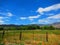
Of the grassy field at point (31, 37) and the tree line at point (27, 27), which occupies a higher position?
the tree line at point (27, 27)

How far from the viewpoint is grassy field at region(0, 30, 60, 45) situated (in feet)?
10.1

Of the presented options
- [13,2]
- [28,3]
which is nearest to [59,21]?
[28,3]

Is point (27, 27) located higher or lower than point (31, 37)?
higher

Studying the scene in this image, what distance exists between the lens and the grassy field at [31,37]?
309cm

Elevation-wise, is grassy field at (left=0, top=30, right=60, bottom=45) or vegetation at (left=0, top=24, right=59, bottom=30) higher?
vegetation at (left=0, top=24, right=59, bottom=30)

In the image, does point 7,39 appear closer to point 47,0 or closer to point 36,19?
point 36,19

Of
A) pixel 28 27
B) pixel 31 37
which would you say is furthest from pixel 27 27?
pixel 31 37

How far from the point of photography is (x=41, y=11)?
3193 mm

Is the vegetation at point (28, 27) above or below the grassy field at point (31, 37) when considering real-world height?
above

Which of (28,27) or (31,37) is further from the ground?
(28,27)

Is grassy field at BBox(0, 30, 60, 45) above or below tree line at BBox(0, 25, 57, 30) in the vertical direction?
below

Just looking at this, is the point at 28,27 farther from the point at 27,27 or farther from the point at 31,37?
the point at 31,37

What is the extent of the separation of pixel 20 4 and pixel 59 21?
917mm

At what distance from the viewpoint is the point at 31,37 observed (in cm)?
317
